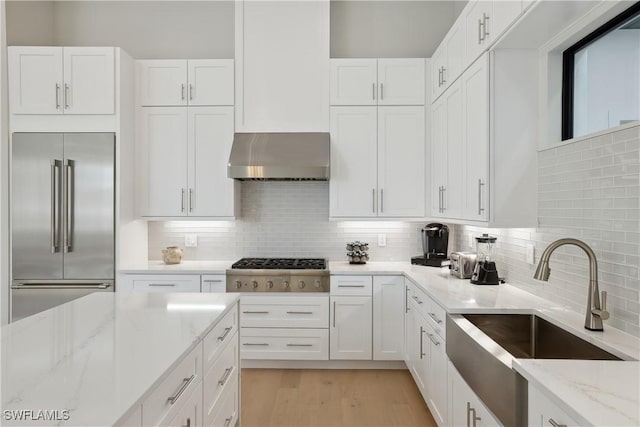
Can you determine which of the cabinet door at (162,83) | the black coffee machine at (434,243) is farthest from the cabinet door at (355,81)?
the cabinet door at (162,83)

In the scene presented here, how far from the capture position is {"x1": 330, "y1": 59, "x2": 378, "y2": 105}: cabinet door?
147 inches

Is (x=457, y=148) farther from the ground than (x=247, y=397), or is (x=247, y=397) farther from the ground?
(x=457, y=148)

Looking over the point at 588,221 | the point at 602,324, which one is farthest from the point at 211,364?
the point at 588,221

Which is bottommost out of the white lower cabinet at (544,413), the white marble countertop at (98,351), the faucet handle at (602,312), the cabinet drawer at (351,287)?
the cabinet drawer at (351,287)

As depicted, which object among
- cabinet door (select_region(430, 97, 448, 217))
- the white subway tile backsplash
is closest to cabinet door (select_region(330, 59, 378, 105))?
cabinet door (select_region(430, 97, 448, 217))

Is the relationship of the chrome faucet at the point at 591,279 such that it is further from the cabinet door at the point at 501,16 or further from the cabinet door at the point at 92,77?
the cabinet door at the point at 92,77

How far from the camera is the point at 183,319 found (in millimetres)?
1796

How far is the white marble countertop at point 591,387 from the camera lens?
0.98m

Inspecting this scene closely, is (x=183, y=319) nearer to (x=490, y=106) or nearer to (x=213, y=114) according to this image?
(x=490, y=106)

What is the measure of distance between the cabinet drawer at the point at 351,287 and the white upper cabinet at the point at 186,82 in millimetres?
1940

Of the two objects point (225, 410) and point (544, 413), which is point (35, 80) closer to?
point (225, 410)

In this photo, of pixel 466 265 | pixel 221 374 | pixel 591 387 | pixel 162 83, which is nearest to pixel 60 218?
pixel 162 83

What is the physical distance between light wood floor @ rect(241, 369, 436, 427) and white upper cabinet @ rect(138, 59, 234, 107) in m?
2.57

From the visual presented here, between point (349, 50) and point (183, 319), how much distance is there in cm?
335
